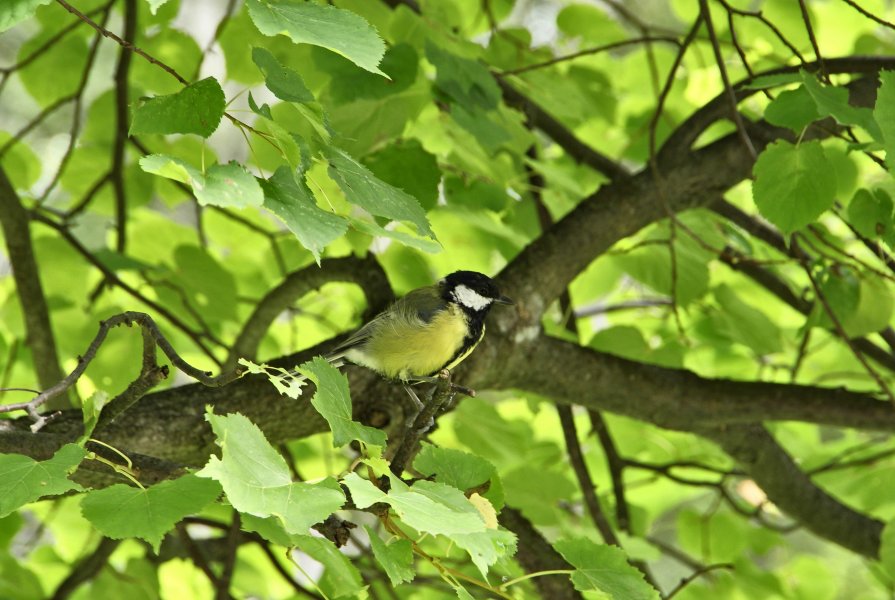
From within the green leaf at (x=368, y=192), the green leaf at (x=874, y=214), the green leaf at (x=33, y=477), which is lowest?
the green leaf at (x=33, y=477)

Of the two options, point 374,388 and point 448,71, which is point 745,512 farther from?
point 448,71

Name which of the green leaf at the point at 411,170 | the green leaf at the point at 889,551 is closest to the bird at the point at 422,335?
the green leaf at the point at 411,170

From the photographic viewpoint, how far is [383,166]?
63.6 inches

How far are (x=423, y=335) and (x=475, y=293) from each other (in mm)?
123

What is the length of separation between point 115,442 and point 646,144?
57.3 inches

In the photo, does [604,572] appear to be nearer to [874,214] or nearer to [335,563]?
[335,563]

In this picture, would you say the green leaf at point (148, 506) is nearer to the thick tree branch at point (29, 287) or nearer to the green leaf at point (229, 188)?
the green leaf at point (229, 188)

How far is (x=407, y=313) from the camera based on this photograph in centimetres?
175

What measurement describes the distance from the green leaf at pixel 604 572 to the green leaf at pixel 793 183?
52cm

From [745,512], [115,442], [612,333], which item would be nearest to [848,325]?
[612,333]

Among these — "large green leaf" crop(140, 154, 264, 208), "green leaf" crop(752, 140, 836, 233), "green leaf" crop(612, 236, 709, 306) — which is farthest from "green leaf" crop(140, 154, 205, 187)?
"green leaf" crop(612, 236, 709, 306)

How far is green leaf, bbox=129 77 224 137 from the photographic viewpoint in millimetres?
906

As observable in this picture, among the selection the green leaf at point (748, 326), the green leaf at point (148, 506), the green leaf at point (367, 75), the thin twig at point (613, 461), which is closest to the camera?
the green leaf at point (148, 506)

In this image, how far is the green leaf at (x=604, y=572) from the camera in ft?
3.43
